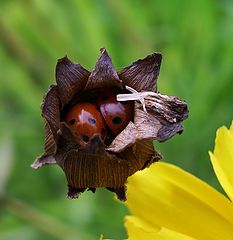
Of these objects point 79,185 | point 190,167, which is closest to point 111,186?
point 79,185

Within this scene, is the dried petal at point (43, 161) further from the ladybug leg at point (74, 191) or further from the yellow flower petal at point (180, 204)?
the yellow flower petal at point (180, 204)

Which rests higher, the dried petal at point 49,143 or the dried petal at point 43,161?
the dried petal at point 49,143

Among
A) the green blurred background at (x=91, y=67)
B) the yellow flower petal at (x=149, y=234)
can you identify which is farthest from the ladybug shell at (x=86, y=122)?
the green blurred background at (x=91, y=67)

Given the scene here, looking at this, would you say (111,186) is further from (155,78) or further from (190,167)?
(190,167)

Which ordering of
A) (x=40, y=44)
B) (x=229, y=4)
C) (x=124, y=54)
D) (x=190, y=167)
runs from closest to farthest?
(x=229, y=4)
(x=190, y=167)
(x=124, y=54)
(x=40, y=44)

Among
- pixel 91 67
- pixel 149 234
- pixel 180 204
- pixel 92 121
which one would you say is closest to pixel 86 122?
pixel 92 121

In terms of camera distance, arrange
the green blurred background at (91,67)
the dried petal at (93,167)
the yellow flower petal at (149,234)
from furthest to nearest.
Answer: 1. the green blurred background at (91,67)
2. the yellow flower petal at (149,234)
3. the dried petal at (93,167)

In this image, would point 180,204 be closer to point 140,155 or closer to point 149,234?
point 149,234
